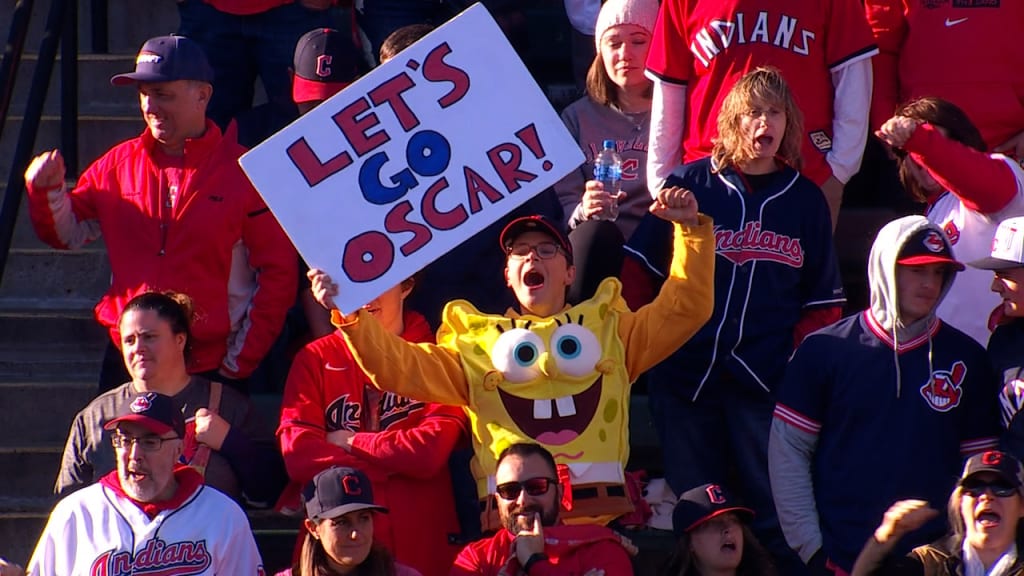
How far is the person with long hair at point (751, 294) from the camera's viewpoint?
252 inches

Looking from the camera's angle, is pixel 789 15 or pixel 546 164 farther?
pixel 789 15

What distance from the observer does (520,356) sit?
20.0 feet

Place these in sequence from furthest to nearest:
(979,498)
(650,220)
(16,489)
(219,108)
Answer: (219,108), (16,489), (650,220), (979,498)

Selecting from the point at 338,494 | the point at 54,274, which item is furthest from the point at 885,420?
the point at 54,274

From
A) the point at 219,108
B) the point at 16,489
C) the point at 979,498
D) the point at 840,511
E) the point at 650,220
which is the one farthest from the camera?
the point at 219,108

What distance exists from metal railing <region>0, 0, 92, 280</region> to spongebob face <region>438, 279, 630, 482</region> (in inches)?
79.3

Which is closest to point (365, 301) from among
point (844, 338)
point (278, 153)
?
point (278, 153)

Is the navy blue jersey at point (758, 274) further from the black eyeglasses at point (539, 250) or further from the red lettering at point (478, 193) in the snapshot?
the red lettering at point (478, 193)

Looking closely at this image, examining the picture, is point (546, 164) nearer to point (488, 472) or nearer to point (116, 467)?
point (488, 472)

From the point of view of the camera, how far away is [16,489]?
280 inches

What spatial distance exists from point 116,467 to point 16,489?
45.4 inches

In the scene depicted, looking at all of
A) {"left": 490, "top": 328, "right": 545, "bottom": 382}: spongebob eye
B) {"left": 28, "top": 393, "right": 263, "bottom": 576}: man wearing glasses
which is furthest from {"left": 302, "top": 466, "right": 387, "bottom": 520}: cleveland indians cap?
{"left": 490, "top": 328, "right": 545, "bottom": 382}: spongebob eye

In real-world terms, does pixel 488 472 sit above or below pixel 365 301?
below

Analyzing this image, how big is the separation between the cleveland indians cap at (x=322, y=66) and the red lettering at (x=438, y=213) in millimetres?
1014
